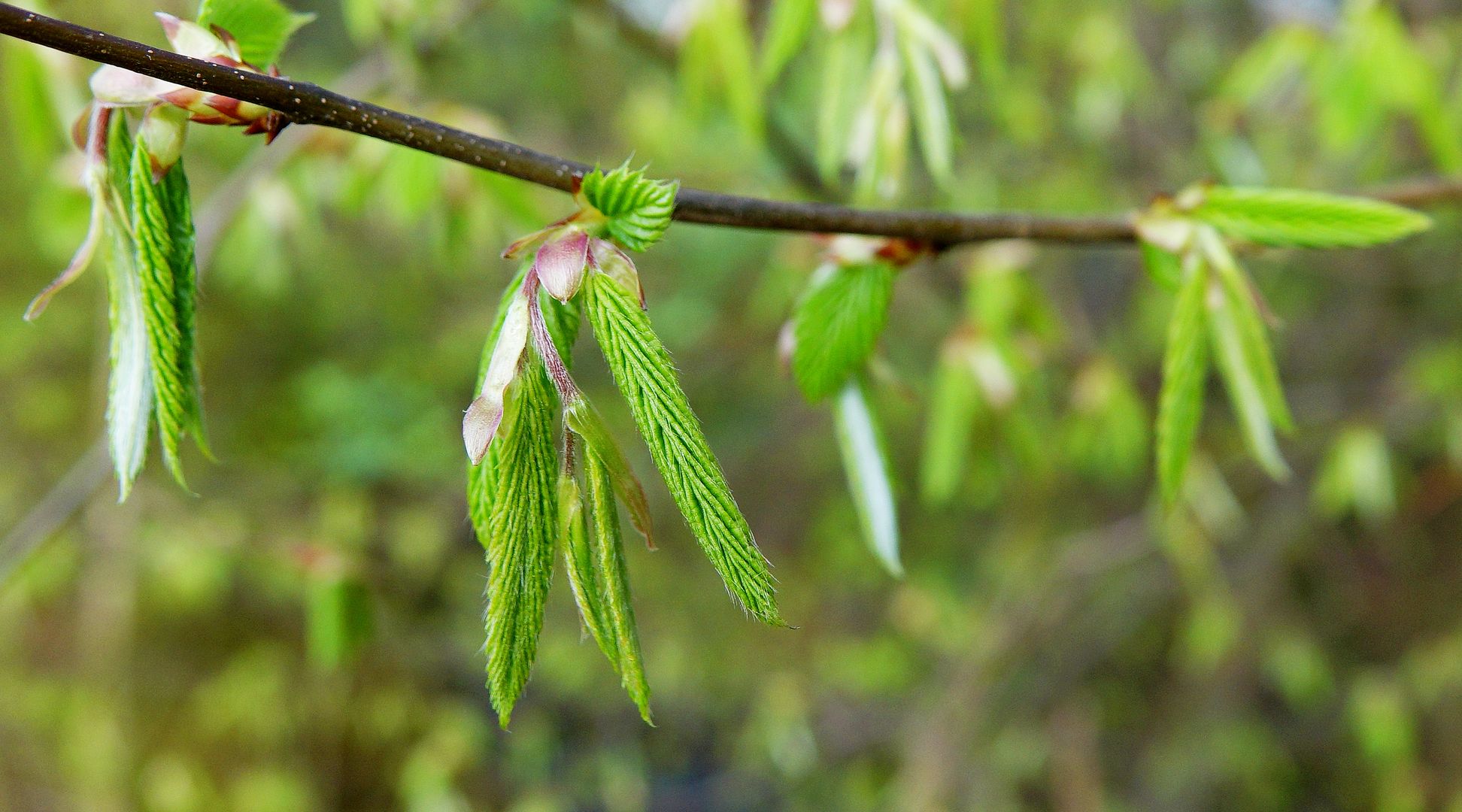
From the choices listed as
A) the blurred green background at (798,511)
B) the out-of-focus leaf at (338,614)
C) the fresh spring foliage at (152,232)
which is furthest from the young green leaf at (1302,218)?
the out-of-focus leaf at (338,614)

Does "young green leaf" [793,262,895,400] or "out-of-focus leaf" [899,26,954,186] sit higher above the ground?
"out-of-focus leaf" [899,26,954,186]

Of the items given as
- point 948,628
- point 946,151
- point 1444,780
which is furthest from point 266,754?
point 1444,780

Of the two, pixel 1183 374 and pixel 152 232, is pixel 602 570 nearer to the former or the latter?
pixel 152 232

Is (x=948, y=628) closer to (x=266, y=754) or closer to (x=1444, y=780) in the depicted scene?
(x=1444, y=780)

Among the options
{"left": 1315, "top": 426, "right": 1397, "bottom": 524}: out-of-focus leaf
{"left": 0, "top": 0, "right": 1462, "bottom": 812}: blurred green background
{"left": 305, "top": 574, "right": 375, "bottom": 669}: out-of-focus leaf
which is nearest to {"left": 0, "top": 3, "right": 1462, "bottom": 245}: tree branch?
{"left": 0, "top": 0, "right": 1462, "bottom": 812}: blurred green background

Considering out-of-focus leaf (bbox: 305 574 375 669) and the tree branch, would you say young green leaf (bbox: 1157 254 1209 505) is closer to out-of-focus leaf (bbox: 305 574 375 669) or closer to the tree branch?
the tree branch

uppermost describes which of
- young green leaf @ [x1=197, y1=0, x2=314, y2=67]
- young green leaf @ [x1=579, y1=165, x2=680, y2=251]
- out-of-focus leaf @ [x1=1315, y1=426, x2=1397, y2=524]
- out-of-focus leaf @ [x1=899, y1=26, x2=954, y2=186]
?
young green leaf @ [x1=197, y1=0, x2=314, y2=67]

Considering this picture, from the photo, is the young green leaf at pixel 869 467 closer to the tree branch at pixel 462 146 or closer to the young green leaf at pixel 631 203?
the tree branch at pixel 462 146
